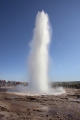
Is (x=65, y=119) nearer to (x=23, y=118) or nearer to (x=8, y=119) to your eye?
(x=23, y=118)

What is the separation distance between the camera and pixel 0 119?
772 cm

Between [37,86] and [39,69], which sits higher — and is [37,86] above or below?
below

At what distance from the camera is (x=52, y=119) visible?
8.14m

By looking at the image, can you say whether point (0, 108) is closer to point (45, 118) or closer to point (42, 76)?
point (45, 118)

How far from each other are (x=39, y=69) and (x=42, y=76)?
171 centimetres

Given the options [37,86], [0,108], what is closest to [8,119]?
[0,108]

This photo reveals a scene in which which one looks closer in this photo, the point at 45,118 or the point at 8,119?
the point at 8,119

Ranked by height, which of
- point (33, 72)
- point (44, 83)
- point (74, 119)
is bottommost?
point (74, 119)

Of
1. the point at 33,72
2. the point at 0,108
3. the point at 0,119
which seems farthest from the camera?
the point at 33,72

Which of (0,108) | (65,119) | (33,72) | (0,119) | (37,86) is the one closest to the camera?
(0,119)

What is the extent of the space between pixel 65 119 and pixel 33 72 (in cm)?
2152

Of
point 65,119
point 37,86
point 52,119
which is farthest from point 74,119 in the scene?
point 37,86

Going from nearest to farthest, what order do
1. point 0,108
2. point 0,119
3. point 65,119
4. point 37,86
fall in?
1. point 0,119
2. point 65,119
3. point 0,108
4. point 37,86

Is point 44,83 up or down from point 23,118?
up
